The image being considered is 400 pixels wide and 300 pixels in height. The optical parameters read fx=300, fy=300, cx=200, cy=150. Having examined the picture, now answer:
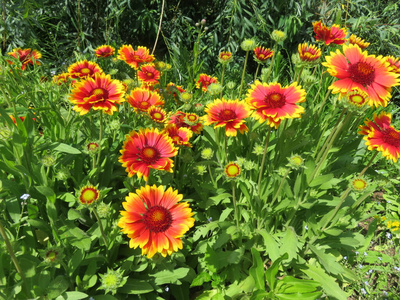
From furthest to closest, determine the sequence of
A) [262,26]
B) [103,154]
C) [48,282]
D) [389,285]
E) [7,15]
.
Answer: [262,26]
[7,15]
[389,285]
[103,154]
[48,282]

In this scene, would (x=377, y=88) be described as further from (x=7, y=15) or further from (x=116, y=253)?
(x=7, y=15)

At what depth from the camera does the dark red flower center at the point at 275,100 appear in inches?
48.9

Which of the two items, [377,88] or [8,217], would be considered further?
[8,217]

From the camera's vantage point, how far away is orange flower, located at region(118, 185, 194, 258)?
1056 mm

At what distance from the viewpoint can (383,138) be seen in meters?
1.32

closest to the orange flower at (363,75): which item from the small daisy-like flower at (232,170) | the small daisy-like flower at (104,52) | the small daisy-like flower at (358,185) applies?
the small daisy-like flower at (358,185)

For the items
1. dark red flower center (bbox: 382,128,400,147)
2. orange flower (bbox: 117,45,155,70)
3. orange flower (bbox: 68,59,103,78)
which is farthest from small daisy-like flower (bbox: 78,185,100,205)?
dark red flower center (bbox: 382,128,400,147)

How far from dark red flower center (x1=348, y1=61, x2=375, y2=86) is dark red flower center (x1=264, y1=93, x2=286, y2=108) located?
28cm

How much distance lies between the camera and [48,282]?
1126 mm

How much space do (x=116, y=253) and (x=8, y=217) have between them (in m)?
0.51

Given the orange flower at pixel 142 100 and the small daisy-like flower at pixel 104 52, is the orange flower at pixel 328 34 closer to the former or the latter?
the orange flower at pixel 142 100

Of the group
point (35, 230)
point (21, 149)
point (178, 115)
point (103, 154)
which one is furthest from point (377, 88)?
point (35, 230)

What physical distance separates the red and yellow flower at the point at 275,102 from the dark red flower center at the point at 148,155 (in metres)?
0.45

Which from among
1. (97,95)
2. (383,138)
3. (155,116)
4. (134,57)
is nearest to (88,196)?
(97,95)
